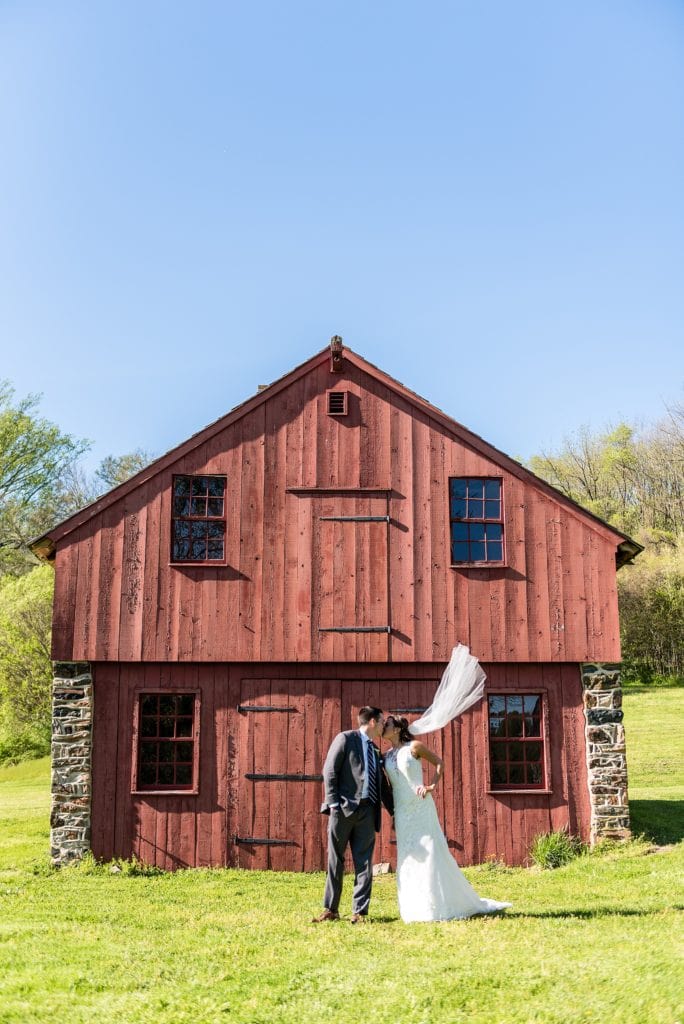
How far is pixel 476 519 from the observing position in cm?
1350

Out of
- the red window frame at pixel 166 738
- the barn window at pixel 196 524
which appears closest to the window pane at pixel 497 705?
the red window frame at pixel 166 738

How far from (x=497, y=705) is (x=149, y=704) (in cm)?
476

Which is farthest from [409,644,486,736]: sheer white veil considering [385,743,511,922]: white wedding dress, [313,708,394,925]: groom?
[313,708,394,925]: groom

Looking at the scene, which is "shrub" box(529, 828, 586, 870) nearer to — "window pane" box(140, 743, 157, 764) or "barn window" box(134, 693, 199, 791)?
"barn window" box(134, 693, 199, 791)

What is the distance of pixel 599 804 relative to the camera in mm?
12805

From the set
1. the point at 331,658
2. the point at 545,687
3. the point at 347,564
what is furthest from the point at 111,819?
the point at 545,687

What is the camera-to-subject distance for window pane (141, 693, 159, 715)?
12.9 meters

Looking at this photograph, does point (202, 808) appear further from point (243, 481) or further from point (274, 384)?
point (274, 384)

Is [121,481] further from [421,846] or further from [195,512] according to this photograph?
[421,846]

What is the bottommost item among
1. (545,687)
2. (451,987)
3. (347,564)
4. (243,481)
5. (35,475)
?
(451,987)

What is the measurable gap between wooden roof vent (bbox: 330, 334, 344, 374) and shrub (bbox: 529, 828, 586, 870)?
701cm

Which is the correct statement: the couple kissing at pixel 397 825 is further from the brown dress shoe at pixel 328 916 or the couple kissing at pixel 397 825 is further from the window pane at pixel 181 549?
the window pane at pixel 181 549

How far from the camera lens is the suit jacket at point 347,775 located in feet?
28.0

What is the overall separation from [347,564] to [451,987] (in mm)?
7516
